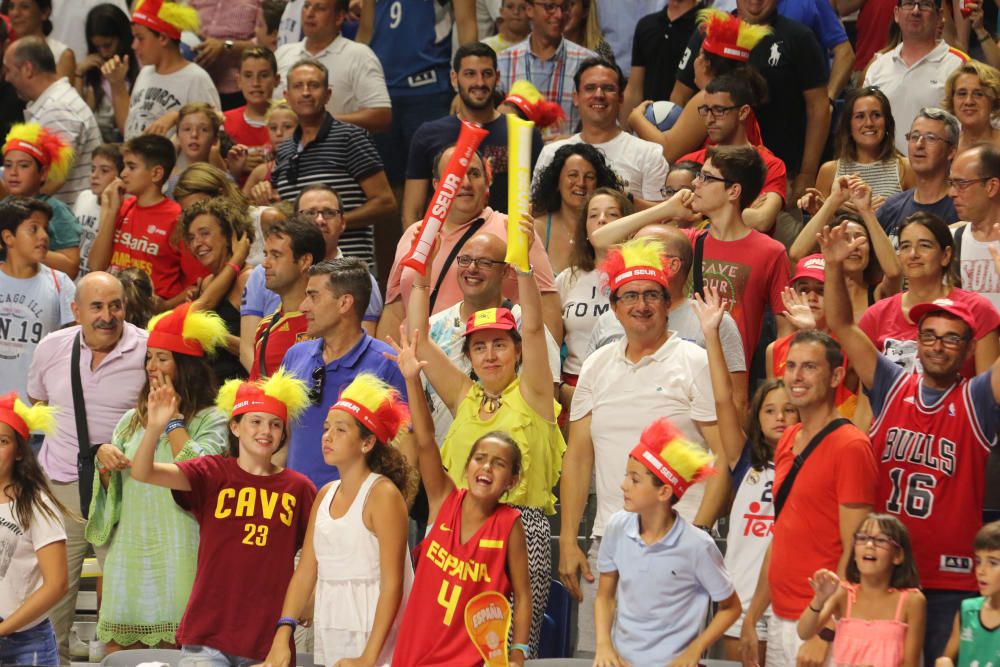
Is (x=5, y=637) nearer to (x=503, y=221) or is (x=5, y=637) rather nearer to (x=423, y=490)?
(x=423, y=490)

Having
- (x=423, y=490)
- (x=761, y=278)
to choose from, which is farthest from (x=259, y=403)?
(x=761, y=278)

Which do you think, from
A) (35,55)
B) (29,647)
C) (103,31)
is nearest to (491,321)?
(29,647)

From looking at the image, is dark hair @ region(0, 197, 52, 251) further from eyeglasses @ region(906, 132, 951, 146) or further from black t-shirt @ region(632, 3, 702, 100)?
eyeglasses @ region(906, 132, 951, 146)

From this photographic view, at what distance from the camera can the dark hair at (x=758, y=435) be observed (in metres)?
6.78

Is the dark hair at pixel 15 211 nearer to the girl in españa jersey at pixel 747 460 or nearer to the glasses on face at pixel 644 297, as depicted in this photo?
the glasses on face at pixel 644 297

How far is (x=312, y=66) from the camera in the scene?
10.2m

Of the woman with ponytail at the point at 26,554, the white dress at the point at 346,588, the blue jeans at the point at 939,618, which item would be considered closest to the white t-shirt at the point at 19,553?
the woman with ponytail at the point at 26,554

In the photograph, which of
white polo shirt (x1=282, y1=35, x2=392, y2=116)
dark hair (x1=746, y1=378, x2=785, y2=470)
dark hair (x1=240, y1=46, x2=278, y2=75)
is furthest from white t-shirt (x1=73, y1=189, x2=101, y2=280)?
dark hair (x1=746, y1=378, x2=785, y2=470)

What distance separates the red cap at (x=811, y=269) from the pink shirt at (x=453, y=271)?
1.22 metres

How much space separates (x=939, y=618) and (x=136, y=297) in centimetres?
A: 452

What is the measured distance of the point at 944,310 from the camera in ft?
21.2

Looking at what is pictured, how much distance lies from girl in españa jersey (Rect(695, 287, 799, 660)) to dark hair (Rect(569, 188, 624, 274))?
162cm

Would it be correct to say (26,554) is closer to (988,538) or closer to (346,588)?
(346,588)

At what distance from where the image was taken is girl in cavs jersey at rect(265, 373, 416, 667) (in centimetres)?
624
